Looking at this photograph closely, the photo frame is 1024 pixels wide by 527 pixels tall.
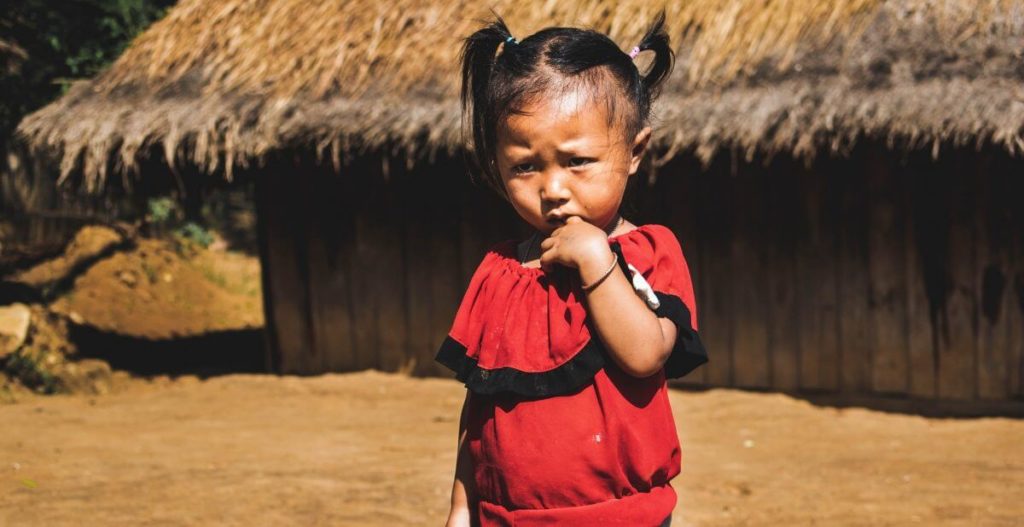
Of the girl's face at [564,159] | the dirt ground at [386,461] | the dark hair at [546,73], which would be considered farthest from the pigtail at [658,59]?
the dirt ground at [386,461]

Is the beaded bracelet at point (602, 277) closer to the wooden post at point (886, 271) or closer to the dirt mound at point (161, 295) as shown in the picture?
the wooden post at point (886, 271)

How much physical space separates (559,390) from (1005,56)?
443 centimetres

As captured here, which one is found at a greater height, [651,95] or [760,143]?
[651,95]

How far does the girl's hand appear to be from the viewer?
1751 millimetres

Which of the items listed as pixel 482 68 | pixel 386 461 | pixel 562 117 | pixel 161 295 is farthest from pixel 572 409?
pixel 161 295

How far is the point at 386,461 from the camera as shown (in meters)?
5.53

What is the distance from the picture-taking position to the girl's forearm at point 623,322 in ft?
5.71

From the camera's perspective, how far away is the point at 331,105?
693cm

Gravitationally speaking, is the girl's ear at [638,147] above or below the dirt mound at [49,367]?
above

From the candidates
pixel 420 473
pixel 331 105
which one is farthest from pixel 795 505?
pixel 331 105

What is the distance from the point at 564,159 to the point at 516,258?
266 millimetres

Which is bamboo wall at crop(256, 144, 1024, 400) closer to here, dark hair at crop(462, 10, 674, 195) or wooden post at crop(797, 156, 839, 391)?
wooden post at crop(797, 156, 839, 391)

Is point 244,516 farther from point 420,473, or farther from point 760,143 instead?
point 760,143

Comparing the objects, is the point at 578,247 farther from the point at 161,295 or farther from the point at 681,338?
the point at 161,295
